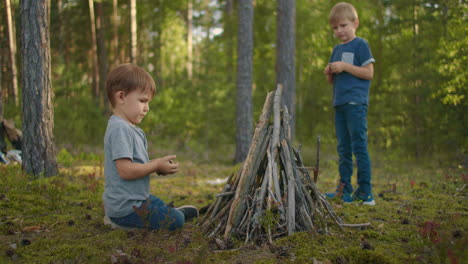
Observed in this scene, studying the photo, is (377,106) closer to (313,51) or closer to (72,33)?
(313,51)

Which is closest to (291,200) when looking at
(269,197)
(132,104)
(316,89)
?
(269,197)

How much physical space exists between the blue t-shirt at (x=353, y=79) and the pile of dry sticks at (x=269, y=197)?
1150 mm

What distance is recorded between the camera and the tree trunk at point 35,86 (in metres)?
4.73

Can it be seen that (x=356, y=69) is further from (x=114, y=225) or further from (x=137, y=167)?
(x=114, y=225)

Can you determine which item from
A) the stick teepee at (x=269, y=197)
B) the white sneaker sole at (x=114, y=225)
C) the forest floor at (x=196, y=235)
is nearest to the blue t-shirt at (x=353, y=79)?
the stick teepee at (x=269, y=197)

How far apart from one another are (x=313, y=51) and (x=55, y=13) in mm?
9530

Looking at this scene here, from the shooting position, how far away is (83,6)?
52.6 ft

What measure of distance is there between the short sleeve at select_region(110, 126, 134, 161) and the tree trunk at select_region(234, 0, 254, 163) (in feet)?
21.3

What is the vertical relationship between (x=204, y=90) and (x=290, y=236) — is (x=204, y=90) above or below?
above

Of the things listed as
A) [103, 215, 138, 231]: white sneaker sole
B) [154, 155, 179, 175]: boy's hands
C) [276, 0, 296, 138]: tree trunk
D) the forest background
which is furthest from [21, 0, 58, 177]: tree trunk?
[276, 0, 296, 138]: tree trunk

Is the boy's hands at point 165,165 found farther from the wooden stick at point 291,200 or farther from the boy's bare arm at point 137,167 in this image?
the wooden stick at point 291,200

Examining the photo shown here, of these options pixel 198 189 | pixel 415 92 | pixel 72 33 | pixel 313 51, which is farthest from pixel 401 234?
pixel 72 33

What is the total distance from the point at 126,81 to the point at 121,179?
0.84 meters

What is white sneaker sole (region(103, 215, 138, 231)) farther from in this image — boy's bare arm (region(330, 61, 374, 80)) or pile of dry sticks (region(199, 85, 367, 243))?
boy's bare arm (region(330, 61, 374, 80))
